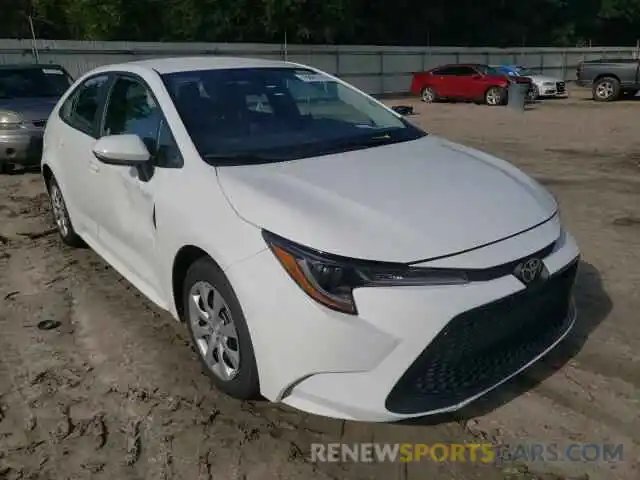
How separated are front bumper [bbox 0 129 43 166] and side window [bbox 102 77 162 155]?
4.77 meters

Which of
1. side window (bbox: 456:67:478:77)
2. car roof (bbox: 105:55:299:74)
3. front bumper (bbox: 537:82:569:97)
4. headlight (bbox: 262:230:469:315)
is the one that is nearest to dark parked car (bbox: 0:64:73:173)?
car roof (bbox: 105:55:299:74)

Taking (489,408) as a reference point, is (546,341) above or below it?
above

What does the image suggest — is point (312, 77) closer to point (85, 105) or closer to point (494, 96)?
point (85, 105)

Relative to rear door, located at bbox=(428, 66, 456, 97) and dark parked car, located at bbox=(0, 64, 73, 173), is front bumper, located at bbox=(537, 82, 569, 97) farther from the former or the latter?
dark parked car, located at bbox=(0, 64, 73, 173)

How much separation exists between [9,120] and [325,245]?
7.20m

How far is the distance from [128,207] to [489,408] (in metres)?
2.20

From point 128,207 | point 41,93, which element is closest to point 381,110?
point 128,207

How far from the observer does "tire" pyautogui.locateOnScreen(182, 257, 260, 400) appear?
2.53 m

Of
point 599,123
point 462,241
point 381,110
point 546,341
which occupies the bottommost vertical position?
point 599,123

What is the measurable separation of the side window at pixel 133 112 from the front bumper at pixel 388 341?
4.08 feet

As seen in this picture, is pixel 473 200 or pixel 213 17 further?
pixel 213 17

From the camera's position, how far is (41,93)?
354 inches

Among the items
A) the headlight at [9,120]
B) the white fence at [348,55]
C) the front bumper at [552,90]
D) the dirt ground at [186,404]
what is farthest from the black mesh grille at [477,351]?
the front bumper at [552,90]

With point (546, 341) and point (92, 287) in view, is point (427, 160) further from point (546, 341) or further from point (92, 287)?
point (92, 287)
